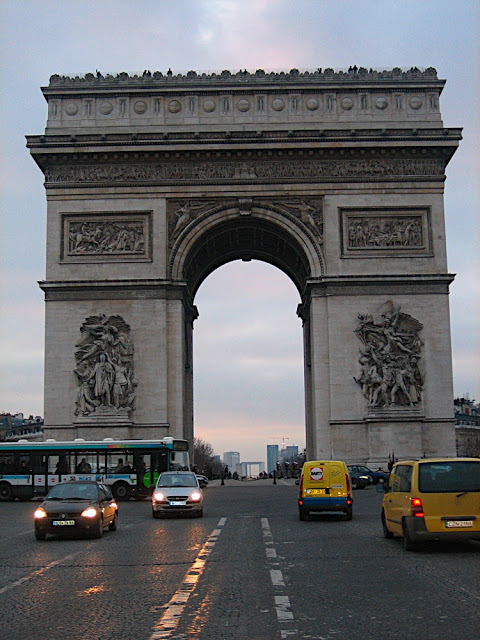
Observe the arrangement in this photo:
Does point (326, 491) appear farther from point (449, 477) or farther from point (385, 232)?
point (385, 232)

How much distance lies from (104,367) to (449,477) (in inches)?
1223

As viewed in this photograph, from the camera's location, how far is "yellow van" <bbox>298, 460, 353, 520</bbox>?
2383 cm

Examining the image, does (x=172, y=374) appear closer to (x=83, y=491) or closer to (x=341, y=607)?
(x=83, y=491)

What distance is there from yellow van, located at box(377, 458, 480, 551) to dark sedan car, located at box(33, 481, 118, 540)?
707 centimetres

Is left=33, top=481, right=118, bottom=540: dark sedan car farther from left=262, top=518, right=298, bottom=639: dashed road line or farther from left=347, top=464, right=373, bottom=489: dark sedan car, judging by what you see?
left=347, top=464, right=373, bottom=489: dark sedan car

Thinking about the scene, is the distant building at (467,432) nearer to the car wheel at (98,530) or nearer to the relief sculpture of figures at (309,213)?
the relief sculpture of figures at (309,213)

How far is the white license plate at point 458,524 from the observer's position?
15.1 metres

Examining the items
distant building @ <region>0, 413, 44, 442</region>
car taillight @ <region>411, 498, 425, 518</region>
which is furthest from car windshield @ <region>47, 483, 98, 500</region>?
distant building @ <region>0, 413, 44, 442</region>

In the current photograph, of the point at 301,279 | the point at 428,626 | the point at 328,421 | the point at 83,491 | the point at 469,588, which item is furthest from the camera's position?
the point at 301,279

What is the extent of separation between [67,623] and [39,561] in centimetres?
623

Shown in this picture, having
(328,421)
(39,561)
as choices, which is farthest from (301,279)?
(39,561)

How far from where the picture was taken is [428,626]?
895 centimetres

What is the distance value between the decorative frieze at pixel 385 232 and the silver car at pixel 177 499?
2180 cm

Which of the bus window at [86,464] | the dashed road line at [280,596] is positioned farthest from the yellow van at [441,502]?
the bus window at [86,464]
